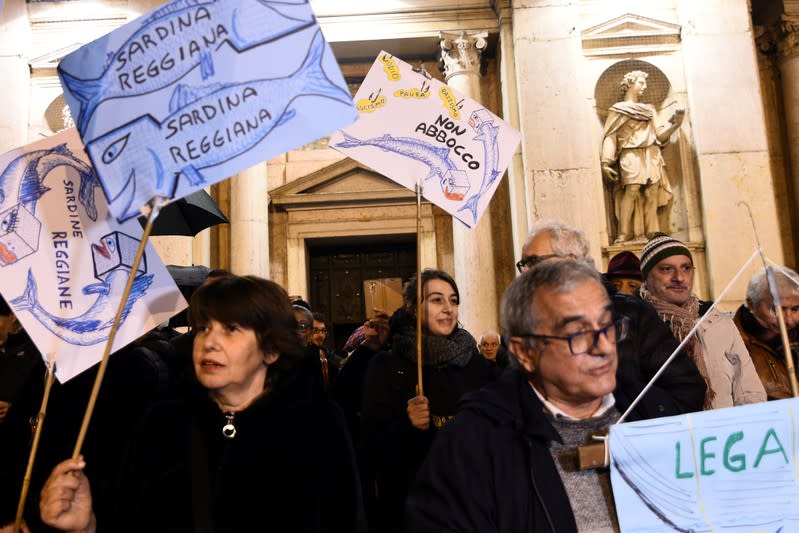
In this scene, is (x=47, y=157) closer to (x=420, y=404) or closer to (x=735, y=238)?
(x=420, y=404)

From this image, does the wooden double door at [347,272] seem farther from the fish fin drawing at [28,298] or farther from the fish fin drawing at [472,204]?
the fish fin drawing at [28,298]

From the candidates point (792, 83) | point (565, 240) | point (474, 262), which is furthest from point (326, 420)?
point (792, 83)

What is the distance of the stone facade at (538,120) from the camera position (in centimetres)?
1016

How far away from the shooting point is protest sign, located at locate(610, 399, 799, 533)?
2.05 m

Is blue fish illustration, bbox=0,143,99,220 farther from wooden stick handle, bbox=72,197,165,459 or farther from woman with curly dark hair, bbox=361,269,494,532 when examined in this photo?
woman with curly dark hair, bbox=361,269,494,532

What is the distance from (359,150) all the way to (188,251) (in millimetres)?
6458

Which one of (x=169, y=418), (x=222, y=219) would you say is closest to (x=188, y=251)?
(x=222, y=219)

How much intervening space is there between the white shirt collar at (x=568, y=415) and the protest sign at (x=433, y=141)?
203 centimetres

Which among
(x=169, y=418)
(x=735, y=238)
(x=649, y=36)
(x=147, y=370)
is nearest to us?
(x=169, y=418)

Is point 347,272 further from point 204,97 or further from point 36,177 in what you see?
point 204,97

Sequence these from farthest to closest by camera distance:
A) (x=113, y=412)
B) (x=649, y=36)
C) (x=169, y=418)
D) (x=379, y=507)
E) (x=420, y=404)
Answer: (x=649, y=36) < (x=379, y=507) < (x=420, y=404) < (x=113, y=412) < (x=169, y=418)

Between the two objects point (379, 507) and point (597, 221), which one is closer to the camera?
point (379, 507)

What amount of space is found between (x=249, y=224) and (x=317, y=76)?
844 cm

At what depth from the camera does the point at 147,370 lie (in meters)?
3.35
